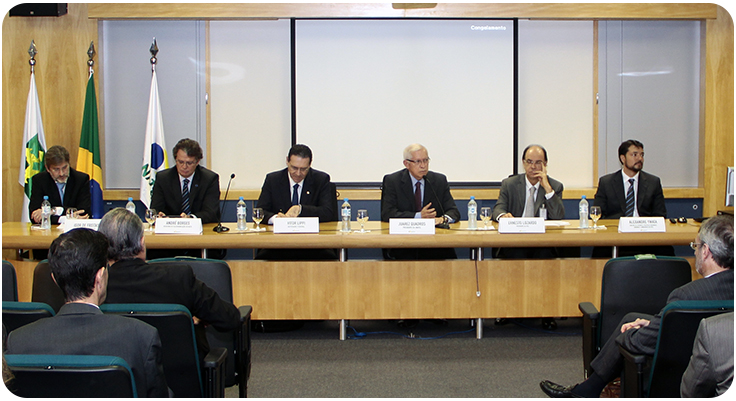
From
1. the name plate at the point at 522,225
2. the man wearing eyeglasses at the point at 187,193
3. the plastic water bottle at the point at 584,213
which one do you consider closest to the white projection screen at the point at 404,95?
the man wearing eyeglasses at the point at 187,193

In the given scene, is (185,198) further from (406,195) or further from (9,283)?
(9,283)

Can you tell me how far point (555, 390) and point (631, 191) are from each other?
7.53 ft

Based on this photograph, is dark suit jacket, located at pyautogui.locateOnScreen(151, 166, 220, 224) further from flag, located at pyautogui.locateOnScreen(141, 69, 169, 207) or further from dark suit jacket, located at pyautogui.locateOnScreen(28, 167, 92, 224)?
flag, located at pyautogui.locateOnScreen(141, 69, 169, 207)

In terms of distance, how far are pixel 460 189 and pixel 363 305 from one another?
2362mm

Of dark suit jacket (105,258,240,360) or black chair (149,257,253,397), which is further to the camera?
black chair (149,257,253,397)

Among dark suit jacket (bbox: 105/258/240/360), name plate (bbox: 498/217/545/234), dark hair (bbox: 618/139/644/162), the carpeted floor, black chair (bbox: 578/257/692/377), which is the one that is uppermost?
dark hair (bbox: 618/139/644/162)

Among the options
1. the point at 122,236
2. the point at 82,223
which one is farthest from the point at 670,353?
the point at 82,223

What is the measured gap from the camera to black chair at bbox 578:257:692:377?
2.55 m

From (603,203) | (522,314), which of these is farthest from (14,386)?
(603,203)

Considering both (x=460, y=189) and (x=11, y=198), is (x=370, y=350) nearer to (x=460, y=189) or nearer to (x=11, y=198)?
(x=460, y=189)

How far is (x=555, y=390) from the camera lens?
107 inches

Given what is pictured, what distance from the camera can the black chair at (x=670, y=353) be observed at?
189 centimetres

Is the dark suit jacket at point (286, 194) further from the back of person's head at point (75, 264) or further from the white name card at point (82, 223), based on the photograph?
the back of person's head at point (75, 264)

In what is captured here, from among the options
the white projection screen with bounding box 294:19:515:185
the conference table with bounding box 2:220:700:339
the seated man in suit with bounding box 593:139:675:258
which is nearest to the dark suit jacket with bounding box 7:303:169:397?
the conference table with bounding box 2:220:700:339
